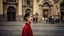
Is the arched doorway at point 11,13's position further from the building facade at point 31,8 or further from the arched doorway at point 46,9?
the arched doorway at point 46,9

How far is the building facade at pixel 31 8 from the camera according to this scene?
5316cm

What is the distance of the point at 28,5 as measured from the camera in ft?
178

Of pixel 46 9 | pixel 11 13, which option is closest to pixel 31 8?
pixel 46 9

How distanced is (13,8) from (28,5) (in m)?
3.93

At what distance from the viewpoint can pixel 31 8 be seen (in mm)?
54344

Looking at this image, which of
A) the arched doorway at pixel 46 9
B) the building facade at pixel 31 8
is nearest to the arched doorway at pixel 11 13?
the building facade at pixel 31 8

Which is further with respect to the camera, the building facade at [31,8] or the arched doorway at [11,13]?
the arched doorway at [11,13]

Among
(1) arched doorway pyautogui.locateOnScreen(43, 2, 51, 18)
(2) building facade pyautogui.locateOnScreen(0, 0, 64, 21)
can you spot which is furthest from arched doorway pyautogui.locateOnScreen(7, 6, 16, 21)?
(1) arched doorway pyautogui.locateOnScreen(43, 2, 51, 18)

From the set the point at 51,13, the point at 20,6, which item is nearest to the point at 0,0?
the point at 20,6

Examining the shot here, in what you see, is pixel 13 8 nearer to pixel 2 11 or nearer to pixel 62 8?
pixel 2 11

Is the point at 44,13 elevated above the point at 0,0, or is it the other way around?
the point at 0,0

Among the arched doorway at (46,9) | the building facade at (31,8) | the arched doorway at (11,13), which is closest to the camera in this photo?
the building facade at (31,8)

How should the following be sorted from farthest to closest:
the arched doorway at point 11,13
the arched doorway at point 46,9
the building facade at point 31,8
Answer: the arched doorway at point 11,13, the arched doorway at point 46,9, the building facade at point 31,8

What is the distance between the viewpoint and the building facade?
174 ft
